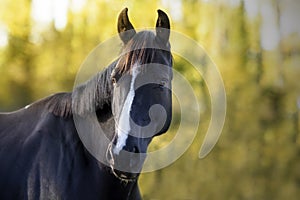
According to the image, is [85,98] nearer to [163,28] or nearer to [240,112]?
[163,28]

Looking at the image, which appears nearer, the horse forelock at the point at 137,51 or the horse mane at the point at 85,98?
the horse forelock at the point at 137,51

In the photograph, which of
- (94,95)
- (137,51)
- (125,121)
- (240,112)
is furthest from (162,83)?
(240,112)

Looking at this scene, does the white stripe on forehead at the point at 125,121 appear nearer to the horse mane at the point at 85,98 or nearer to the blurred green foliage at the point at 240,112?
the horse mane at the point at 85,98

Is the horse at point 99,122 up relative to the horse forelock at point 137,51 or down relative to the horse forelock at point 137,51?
down

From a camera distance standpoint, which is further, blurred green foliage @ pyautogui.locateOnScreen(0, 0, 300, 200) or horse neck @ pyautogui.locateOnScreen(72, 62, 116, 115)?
blurred green foliage @ pyautogui.locateOnScreen(0, 0, 300, 200)

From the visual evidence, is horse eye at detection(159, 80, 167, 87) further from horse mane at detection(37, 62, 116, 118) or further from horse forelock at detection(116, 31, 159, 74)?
horse mane at detection(37, 62, 116, 118)

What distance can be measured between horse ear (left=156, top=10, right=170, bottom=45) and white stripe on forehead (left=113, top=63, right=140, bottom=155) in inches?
10.4

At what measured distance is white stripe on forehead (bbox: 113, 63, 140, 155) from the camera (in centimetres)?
234

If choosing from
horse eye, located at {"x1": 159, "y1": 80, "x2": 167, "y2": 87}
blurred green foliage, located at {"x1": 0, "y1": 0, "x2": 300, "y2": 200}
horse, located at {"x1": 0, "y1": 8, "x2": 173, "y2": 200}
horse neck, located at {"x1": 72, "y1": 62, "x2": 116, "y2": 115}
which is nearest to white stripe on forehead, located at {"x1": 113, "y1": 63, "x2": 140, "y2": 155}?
horse, located at {"x1": 0, "y1": 8, "x2": 173, "y2": 200}

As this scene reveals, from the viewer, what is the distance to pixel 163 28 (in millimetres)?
2701

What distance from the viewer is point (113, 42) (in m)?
3.07

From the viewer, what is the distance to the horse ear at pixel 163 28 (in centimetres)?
268

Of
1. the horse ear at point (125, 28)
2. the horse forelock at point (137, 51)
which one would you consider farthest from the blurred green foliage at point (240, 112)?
the horse forelock at point (137, 51)

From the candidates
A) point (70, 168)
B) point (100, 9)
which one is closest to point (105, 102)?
point (70, 168)
